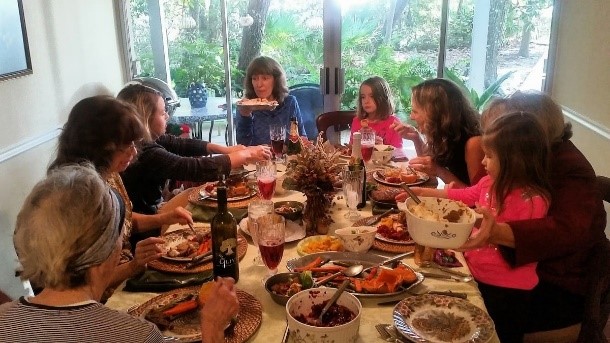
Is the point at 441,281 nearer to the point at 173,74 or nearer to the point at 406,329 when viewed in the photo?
the point at 406,329

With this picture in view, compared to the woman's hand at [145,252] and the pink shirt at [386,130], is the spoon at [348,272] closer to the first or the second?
the woman's hand at [145,252]

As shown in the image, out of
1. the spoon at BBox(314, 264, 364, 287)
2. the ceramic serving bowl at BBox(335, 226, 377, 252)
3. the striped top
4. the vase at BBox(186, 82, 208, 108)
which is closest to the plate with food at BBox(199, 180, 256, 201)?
the ceramic serving bowl at BBox(335, 226, 377, 252)

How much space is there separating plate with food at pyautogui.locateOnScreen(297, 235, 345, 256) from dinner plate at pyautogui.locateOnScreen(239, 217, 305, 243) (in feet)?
0.21

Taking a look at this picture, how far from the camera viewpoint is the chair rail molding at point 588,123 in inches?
122

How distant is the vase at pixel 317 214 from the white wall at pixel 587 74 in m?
2.18

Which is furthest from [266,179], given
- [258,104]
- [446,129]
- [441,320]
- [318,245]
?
[258,104]

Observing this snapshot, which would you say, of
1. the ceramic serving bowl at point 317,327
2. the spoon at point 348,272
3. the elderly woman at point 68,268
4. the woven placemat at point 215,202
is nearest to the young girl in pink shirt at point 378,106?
the woven placemat at point 215,202

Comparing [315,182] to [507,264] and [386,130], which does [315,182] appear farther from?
[386,130]

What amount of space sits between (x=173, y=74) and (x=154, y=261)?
3.35 meters

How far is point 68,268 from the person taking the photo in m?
0.99

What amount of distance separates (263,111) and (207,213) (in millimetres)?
1701

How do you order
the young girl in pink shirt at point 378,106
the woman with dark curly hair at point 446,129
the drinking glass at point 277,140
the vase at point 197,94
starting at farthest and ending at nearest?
the vase at point 197,94 < the young girl in pink shirt at point 378,106 < the drinking glass at point 277,140 < the woman with dark curly hair at point 446,129

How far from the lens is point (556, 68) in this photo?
407 cm

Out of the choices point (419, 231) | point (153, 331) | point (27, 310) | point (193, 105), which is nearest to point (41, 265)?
point (27, 310)
